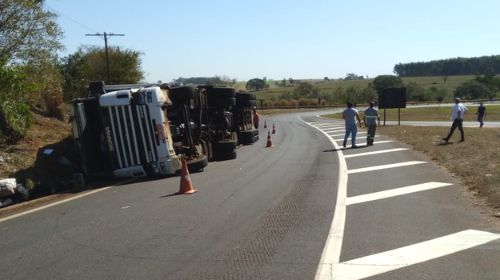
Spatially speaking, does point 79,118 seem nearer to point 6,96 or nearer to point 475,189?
point 6,96

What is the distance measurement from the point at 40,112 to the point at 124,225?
16386mm

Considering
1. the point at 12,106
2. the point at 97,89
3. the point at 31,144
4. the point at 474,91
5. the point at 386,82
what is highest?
the point at 97,89

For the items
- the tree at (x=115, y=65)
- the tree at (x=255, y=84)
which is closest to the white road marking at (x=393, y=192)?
the tree at (x=115, y=65)

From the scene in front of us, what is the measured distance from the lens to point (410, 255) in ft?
20.8

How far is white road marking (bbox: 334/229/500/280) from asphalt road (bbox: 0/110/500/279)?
12 mm

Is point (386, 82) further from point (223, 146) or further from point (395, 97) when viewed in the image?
point (223, 146)

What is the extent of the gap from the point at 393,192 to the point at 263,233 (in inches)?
158

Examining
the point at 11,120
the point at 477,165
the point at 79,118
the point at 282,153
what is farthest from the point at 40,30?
the point at 477,165

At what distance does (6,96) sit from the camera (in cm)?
1666

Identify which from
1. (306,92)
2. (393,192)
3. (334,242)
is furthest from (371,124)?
(306,92)

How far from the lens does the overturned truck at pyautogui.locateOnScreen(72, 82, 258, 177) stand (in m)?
13.7

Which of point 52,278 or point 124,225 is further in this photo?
point 124,225

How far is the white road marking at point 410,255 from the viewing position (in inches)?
230

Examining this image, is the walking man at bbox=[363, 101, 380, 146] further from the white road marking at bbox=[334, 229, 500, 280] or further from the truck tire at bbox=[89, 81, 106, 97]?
the white road marking at bbox=[334, 229, 500, 280]
